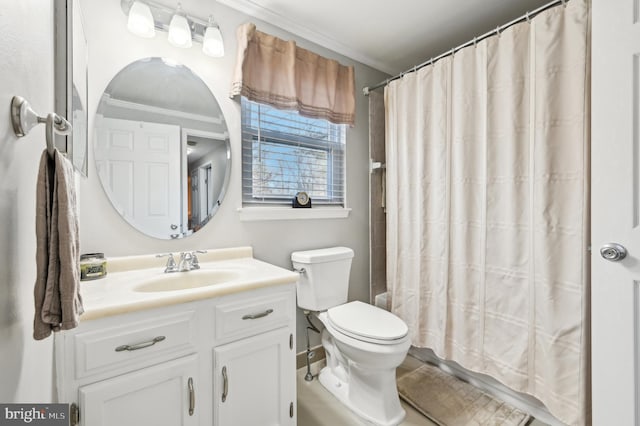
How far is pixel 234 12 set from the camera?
1.70 metres

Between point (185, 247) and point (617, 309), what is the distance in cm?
188

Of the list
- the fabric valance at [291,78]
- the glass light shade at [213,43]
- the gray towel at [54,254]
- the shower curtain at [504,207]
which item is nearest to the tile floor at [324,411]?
the shower curtain at [504,207]

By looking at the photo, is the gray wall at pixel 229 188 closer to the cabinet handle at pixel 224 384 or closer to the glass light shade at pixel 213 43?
the glass light shade at pixel 213 43

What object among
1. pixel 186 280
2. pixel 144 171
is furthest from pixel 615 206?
pixel 144 171

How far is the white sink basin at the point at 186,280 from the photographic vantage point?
1263mm

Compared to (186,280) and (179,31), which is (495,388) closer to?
(186,280)

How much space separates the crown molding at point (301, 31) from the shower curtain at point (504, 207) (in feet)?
1.30

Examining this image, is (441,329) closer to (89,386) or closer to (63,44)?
(89,386)

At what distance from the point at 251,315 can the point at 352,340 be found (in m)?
0.58

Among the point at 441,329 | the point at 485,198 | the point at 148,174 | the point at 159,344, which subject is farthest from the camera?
the point at 441,329

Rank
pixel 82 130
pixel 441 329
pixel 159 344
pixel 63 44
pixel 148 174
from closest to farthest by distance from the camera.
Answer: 1. pixel 63 44
2. pixel 159 344
3. pixel 82 130
4. pixel 148 174
5. pixel 441 329

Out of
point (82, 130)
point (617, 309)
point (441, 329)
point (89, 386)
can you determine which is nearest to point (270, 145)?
point (82, 130)

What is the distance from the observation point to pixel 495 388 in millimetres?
1706

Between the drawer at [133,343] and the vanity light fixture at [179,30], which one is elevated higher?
the vanity light fixture at [179,30]
